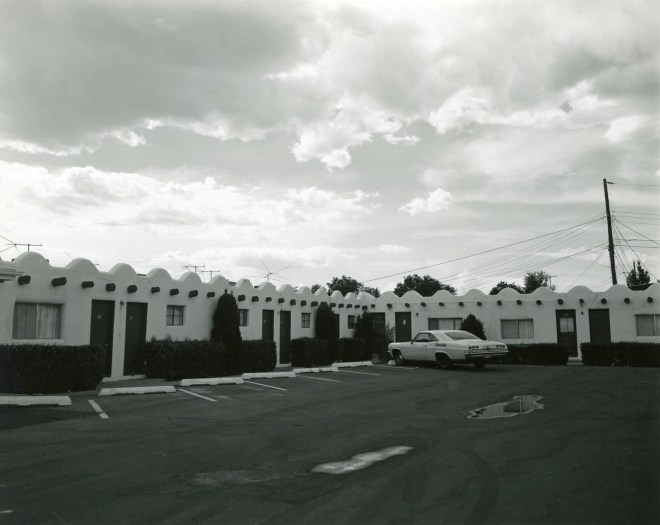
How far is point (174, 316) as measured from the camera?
1881 cm

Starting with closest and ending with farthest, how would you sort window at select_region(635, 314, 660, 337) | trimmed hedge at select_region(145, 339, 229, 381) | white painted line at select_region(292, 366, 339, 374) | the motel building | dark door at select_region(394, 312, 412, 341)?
the motel building → trimmed hedge at select_region(145, 339, 229, 381) → white painted line at select_region(292, 366, 339, 374) → window at select_region(635, 314, 660, 337) → dark door at select_region(394, 312, 412, 341)

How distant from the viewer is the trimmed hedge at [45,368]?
12.9m

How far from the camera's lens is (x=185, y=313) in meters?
19.1

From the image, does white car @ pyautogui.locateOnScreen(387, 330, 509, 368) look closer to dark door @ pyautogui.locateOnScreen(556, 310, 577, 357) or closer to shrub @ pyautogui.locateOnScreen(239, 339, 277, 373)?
shrub @ pyautogui.locateOnScreen(239, 339, 277, 373)

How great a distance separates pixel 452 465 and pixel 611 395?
7.83 meters

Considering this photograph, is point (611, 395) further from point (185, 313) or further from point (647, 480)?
point (185, 313)

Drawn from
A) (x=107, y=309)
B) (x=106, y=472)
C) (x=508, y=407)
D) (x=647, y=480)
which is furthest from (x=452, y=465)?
(x=107, y=309)

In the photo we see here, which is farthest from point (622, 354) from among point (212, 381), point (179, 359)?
point (179, 359)

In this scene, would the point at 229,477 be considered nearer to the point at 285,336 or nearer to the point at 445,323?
the point at 285,336

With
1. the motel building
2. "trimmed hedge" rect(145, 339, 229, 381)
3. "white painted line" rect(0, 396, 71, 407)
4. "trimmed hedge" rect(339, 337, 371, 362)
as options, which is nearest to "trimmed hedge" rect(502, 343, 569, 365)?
the motel building

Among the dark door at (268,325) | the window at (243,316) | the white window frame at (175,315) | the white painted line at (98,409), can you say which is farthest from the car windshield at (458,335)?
the white painted line at (98,409)

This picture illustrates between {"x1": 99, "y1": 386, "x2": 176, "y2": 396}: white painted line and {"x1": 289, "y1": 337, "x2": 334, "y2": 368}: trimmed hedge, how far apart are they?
9.81 meters

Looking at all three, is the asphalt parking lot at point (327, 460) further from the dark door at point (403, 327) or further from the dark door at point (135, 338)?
the dark door at point (403, 327)

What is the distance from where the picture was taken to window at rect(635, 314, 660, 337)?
26.0 meters
